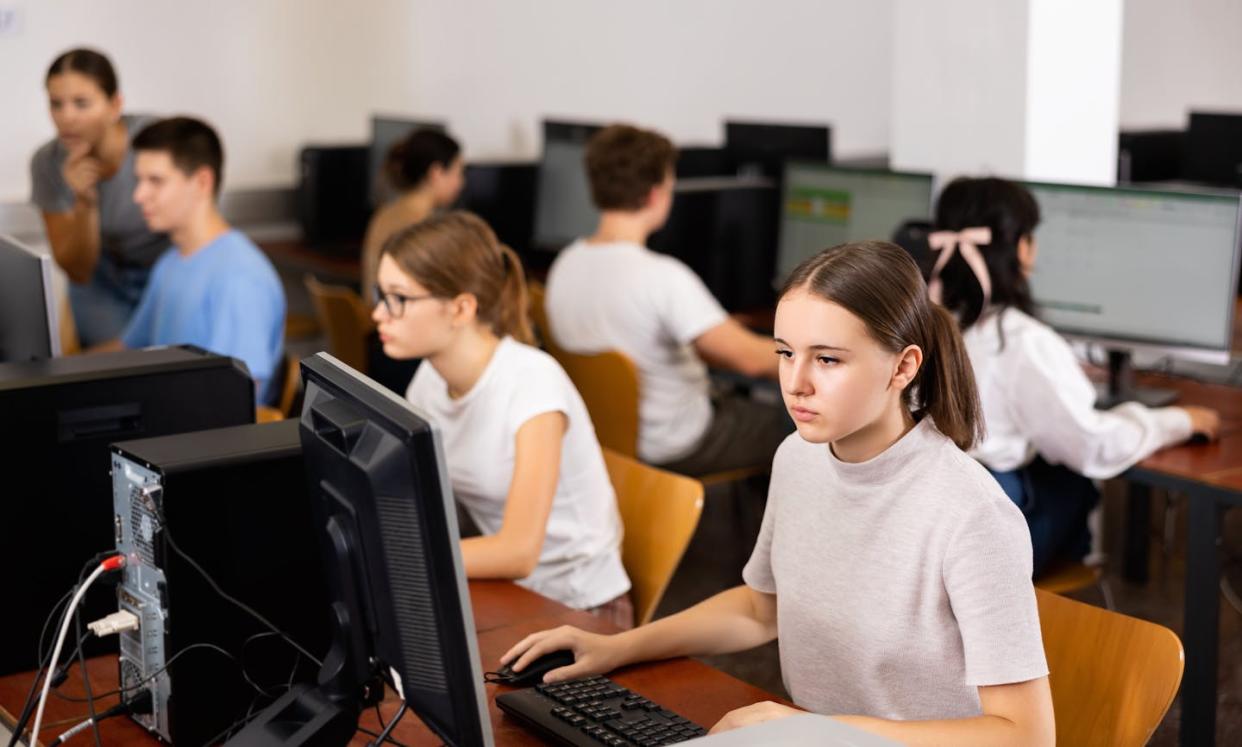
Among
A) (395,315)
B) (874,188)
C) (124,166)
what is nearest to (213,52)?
(124,166)

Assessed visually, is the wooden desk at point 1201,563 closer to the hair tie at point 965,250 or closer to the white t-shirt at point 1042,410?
the white t-shirt at point 1042,410

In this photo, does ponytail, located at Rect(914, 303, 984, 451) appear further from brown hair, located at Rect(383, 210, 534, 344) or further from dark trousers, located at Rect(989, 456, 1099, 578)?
dark trousers, located at Rect(989, 456, 1099, 578)

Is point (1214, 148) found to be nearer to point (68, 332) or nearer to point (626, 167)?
point (626, 167)

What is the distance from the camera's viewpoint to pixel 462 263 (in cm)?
237

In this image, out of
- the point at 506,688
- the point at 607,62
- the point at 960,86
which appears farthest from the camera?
the point at 607,62

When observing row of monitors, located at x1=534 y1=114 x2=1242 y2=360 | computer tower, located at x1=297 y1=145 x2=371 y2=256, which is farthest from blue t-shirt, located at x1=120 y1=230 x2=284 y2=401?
computer tower, located at x1=297 y1=145 x2=371 y2=256

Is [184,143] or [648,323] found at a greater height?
[184,143]

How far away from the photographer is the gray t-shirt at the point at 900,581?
1503 mm

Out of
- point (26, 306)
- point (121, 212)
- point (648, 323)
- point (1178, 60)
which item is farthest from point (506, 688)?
point (1178, 60)

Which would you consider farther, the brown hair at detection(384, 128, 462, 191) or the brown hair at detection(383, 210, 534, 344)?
the brown hair at detection(384, 128, 462, 191)

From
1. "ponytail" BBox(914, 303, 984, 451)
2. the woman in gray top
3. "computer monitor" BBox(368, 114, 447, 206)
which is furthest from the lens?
"computer monitor" BBox(368, 114, 447, 206)

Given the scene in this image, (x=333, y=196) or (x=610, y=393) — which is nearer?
(x=610, y=393)

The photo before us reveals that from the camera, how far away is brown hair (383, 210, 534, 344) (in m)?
2.36

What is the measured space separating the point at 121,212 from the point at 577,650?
8.53 ft
